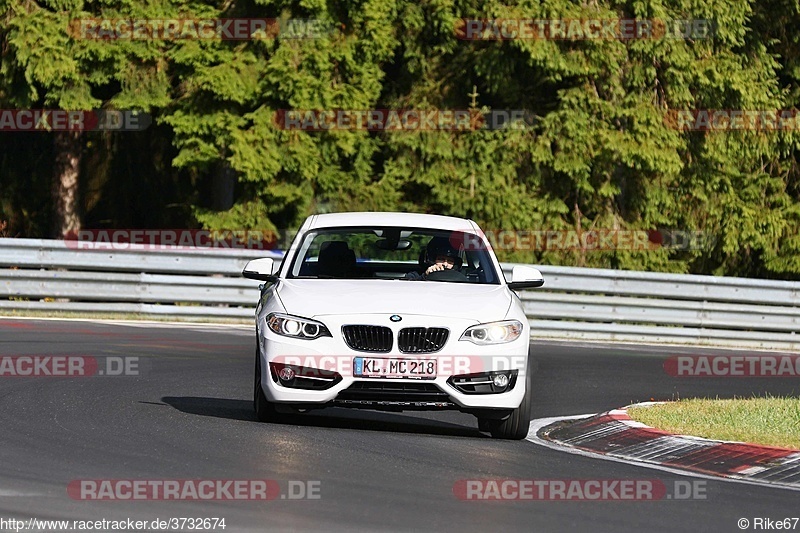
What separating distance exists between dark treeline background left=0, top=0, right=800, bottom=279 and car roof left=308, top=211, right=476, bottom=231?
13916mm

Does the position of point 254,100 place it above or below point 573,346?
above

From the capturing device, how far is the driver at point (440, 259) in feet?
38.9

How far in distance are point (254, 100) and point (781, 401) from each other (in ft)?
47.6

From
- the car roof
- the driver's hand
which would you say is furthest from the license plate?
the car roof

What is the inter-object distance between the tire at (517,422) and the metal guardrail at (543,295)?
10353mm

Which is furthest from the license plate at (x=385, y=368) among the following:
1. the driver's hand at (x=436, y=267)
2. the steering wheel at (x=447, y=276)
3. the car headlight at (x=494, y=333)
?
the driver's hand at (x=436, y=267)

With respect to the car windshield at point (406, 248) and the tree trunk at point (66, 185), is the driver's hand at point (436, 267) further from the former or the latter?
the tree trunk at point (66, 185)

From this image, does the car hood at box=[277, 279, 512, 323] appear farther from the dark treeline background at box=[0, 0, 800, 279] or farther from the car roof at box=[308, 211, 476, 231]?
the dark treeline background at box=[0, 0, 800, 279]

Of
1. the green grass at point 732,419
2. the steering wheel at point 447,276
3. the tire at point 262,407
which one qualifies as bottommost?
the green grass at point 732,419

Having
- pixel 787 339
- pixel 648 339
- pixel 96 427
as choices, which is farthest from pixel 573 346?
pixel 96 427

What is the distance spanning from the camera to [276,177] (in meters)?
27.2

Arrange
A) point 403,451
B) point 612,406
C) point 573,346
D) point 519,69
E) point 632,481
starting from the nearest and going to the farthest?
1. point 632,481
2. point 403,451
3. point 612,406
4. point 573,346
5. point 519,69

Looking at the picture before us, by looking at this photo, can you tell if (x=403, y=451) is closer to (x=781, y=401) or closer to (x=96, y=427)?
(x=96, y=427)

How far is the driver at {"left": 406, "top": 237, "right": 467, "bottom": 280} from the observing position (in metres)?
11.8
